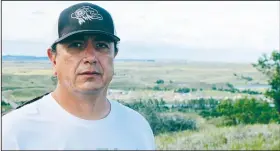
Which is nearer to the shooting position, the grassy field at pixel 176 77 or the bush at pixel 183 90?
the grassy field at pixel 176 77

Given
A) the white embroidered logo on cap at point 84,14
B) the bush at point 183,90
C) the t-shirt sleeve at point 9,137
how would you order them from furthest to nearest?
1. the bush at point 183,90
2. the white embroidered logo on cap at point 84,14
3. the t-shirt sleeve at point 9,137

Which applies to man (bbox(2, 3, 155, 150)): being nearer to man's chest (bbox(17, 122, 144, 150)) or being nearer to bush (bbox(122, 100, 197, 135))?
man's chest (bbox(17, 122, 144, 150))

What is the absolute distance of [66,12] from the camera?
144 centimetres

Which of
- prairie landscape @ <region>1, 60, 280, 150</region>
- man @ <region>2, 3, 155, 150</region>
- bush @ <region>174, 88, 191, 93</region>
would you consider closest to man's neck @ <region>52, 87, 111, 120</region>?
man @ <region>2, 3, 155, 150</region>

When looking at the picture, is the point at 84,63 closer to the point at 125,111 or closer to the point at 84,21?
the point at 84,21

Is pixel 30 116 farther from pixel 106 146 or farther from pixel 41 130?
pixel 106 146

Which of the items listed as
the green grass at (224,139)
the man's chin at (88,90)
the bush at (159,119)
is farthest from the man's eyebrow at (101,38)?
the green grass at (224,139)

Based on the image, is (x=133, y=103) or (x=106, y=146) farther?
(x=133, y=103)

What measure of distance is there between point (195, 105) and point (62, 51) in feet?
25.2

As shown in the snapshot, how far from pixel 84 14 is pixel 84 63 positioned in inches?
5.5

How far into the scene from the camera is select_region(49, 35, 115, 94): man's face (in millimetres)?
1402

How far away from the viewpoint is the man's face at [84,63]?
140 cm

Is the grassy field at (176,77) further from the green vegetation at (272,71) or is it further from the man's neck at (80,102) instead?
the man's neck at (80,102)

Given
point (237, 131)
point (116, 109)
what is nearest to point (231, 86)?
point (237, 131)
